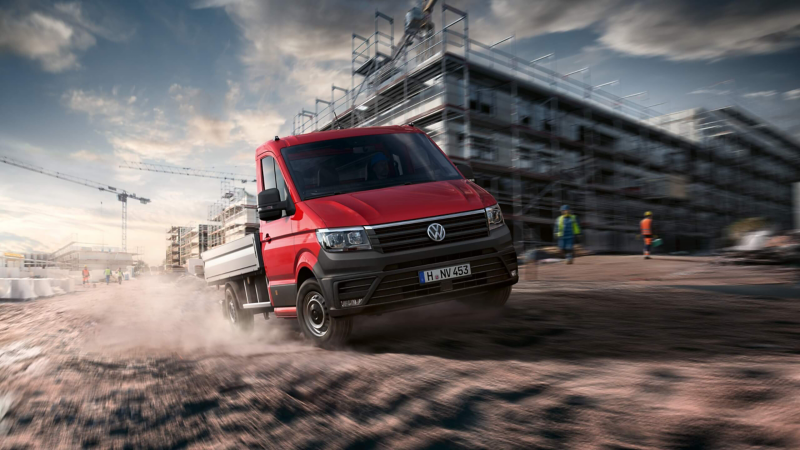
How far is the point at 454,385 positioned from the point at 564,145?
33088 mm

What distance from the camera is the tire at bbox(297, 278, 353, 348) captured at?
180 inches

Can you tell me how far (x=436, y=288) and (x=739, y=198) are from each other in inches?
2211

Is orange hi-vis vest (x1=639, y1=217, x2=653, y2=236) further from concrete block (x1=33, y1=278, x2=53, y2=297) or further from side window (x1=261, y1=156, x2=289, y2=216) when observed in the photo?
concrete block (x1=33, y1=278, x2=53, y2=297)

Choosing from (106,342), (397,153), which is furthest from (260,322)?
(397,153)

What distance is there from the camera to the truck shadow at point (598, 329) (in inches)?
150

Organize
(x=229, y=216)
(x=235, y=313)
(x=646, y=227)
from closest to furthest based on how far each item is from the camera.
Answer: (x=235, y=313) → (x=646, y=227) → (x=229, y=216)

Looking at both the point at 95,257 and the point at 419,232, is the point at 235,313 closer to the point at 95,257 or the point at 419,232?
the point at 419,232

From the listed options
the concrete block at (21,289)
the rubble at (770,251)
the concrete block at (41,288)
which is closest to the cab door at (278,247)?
the rubble at (770,251)

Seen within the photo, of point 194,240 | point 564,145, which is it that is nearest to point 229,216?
point 194,240

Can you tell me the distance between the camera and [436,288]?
4445 millimetres

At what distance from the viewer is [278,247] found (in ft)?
17.3

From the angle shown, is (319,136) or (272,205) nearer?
(272,205)

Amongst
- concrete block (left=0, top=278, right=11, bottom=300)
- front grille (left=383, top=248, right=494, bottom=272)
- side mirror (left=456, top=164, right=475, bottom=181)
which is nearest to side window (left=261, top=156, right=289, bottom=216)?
front grille (left=383, top=248, right=494, bottom=272)

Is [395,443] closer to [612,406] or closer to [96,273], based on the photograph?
[612,406]
